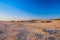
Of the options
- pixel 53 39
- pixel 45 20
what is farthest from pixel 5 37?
pixel 45 20

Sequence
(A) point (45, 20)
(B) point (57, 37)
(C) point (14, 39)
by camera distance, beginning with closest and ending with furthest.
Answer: (C) point (14, 39), (B) point (57, 37), (A) point (45, 20)

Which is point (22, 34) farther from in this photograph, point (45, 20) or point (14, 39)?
point (45, 20)

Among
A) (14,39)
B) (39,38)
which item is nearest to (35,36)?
(39,38)

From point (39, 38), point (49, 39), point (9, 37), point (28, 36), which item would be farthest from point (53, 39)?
point (9, 37)

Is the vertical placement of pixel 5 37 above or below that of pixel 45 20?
below

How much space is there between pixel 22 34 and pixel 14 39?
1.87 feet

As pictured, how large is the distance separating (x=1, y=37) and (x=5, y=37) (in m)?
0.16

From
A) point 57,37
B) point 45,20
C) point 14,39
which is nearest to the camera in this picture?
point 14,39

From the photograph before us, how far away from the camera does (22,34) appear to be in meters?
4.60

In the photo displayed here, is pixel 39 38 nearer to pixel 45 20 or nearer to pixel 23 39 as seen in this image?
pixel 23 39

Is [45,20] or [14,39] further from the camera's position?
[45,20]

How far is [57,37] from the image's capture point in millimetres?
4418

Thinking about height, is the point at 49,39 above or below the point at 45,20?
below

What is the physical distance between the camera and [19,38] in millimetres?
4203
